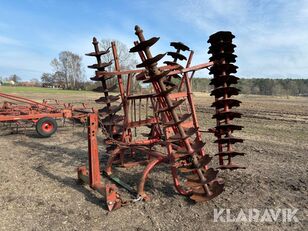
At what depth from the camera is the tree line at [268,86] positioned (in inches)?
3334

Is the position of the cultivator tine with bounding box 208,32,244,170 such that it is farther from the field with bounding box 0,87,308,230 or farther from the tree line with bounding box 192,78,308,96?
the tree line with bounding box 192,78,308,96

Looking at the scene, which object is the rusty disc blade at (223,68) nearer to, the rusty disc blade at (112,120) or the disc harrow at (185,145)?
the disc harrow at (185,145)

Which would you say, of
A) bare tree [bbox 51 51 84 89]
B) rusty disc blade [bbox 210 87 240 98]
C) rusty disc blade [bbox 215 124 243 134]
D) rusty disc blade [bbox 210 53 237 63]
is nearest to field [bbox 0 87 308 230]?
rusty disc blade [bbox 215 124 243 134]

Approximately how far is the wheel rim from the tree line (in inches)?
3024

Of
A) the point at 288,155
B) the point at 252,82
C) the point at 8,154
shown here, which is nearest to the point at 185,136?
the point at 288,155

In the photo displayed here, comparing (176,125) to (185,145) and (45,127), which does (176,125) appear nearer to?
(185,145)

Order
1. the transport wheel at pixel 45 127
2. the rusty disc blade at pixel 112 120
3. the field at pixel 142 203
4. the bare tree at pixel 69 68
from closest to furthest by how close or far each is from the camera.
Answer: the field at pixel 142 203 < the rusty disc blade at pixel 112 120 < the transport wheel at pixel 45 127 < the bare tree at pixel 69 68

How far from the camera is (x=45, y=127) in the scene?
8.84 m

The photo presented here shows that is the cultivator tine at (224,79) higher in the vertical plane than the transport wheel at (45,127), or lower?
higher

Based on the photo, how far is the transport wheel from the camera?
8.67 metres

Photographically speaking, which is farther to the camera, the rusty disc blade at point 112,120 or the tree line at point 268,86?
the tree line at point 268,86

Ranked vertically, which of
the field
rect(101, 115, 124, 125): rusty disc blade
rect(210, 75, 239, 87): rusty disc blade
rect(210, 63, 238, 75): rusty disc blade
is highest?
rect(210, 63, 238, 75): rusty disc blade

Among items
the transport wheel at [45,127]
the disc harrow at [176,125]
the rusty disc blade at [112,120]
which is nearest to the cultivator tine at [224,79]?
the disc harrow at [176,125]

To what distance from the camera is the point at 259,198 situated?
4.04 m
